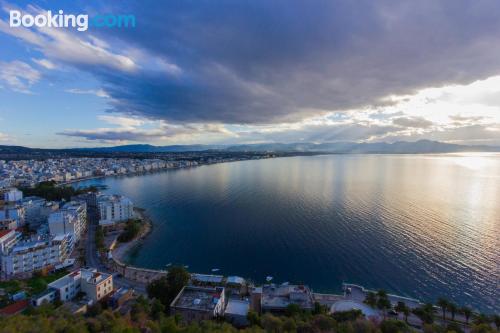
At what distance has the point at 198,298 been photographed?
11461mm

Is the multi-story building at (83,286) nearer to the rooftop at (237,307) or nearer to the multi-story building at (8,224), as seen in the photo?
the rooftop at (237,307)

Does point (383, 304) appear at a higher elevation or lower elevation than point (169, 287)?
lower

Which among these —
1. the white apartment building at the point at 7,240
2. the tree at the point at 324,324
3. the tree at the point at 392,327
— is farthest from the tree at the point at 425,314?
the white apartment building at the point at 7,240

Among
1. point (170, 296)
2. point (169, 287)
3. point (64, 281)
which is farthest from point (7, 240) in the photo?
point (170, 296)

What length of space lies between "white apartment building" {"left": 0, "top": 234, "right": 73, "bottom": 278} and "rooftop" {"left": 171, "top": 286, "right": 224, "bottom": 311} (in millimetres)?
9777

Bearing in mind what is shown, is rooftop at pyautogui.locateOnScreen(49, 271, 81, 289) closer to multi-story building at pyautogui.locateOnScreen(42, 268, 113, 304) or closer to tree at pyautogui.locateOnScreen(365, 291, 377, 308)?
multi-story building at pyautogui.locateOnScreen(42, 268, 113, 304)

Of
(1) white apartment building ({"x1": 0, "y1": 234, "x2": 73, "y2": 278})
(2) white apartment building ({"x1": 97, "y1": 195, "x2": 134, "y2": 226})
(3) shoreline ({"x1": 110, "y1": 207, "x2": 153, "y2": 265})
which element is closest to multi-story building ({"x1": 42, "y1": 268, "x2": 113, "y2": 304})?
(1) white apartment building ({"x1": 0, "y1": 234, "x2": 73, "y2": 278})

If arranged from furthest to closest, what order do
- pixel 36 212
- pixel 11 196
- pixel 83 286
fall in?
pixel 11 196, pixel 36 212, pixel 83 286

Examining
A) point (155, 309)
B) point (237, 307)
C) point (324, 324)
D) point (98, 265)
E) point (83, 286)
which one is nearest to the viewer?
point (324, 324)

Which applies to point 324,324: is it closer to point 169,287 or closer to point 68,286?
point 169,287

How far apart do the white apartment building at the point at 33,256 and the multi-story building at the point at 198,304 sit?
32.1 ft

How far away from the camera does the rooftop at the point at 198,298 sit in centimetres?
1089

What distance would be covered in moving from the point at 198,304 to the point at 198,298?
18.5 inches

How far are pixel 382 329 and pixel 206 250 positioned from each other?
1288 centimetres
